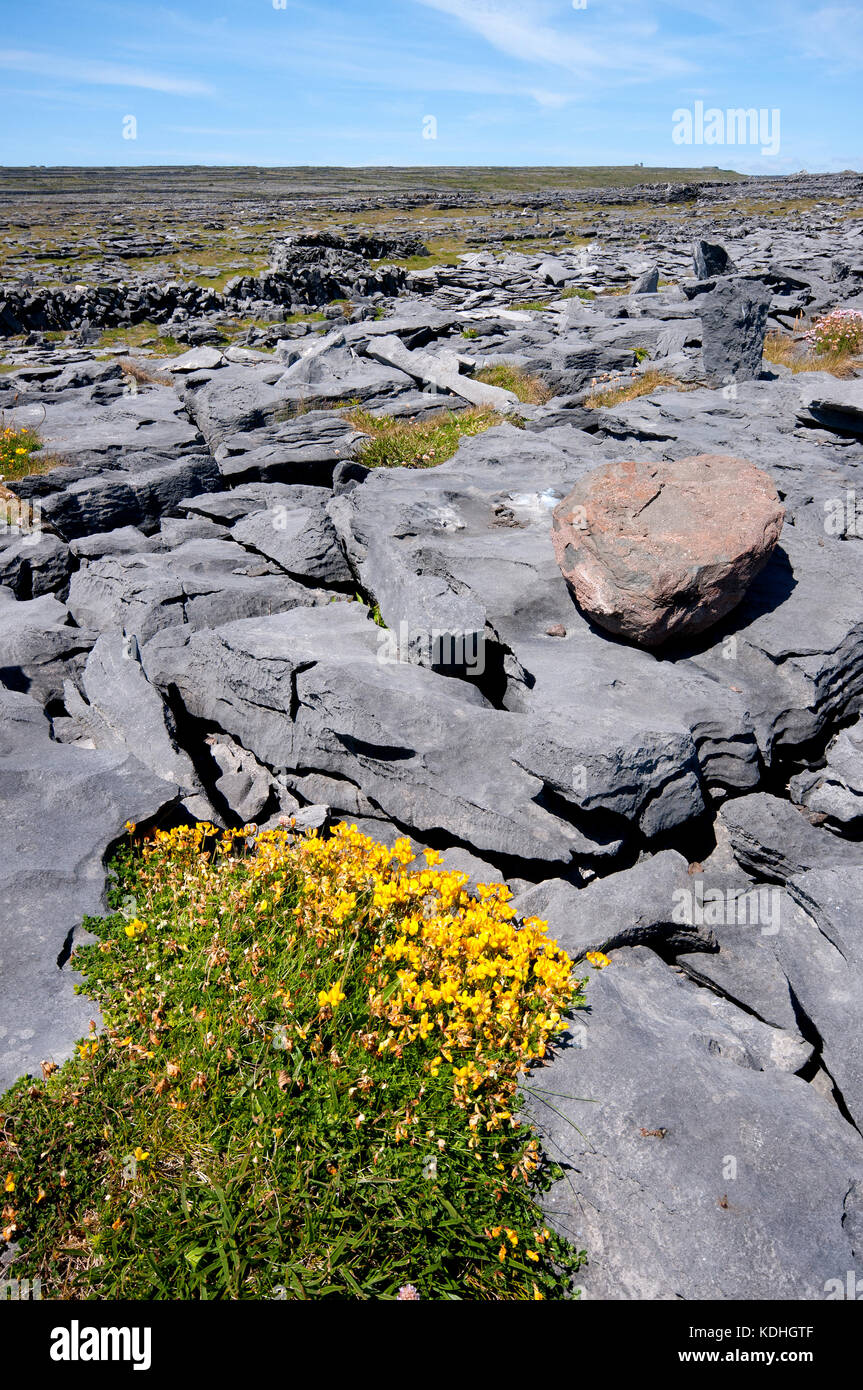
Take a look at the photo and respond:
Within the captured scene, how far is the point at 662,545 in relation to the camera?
737cm

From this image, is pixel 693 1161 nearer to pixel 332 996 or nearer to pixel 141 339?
pixel 332 996

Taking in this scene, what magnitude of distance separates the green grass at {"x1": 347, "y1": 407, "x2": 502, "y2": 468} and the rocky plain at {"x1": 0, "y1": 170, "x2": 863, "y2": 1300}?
32 centimetres

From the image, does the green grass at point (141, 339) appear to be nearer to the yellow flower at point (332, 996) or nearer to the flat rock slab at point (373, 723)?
the flat rock slab at point (373, 723)

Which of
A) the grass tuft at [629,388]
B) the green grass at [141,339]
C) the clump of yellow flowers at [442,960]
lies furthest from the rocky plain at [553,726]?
the green grass at [141,339]

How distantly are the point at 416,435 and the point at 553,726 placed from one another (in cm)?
1082

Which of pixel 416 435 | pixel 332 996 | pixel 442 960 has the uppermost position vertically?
pixel 416 435

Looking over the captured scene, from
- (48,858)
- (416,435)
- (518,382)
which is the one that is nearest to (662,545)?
(48,858)

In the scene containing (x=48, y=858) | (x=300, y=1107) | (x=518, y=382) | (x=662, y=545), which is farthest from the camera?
(x=518, y=382)

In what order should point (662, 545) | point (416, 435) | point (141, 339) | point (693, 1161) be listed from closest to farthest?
1. point (693, 1161)
2. point (662, 545)
3. point (416, 435)
4. point (141, 339)

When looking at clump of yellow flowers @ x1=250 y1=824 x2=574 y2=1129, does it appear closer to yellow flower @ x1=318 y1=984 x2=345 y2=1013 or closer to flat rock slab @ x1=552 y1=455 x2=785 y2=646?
yellow flower @ x1=318 y1=984 x2=345 y2=1013

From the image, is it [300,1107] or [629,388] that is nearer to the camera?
[300,1107]

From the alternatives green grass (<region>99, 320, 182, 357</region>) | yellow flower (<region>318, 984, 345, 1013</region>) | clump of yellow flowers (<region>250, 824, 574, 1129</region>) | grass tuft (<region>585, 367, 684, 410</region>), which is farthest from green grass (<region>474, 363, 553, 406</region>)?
yellow flower (<region>318, 984, 345, 1013</region>)

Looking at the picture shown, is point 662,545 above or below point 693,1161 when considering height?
above

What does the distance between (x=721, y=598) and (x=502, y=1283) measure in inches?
233
